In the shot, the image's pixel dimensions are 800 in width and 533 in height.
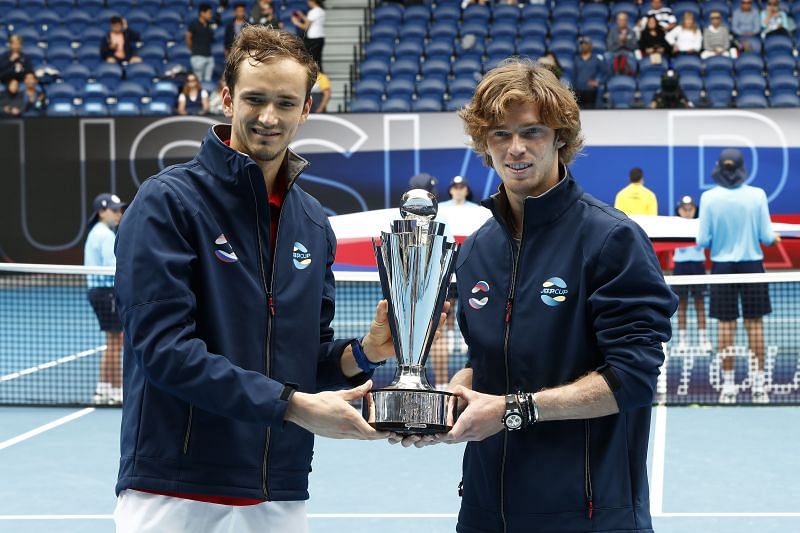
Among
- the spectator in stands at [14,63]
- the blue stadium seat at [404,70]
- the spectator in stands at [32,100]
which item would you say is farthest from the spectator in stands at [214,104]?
the spectator in stands at [14,63]

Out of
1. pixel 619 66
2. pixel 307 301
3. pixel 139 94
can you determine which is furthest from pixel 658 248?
pixel 139 94

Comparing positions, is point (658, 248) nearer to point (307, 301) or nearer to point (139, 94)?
point (307, 301)

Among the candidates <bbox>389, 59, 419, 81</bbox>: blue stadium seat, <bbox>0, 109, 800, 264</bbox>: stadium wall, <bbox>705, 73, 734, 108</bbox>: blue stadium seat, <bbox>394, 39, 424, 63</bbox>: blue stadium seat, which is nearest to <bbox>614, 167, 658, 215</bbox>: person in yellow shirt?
<bbox>0, 109, 800, 264</bbox>: stadium wall

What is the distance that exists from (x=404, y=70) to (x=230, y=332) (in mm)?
16727

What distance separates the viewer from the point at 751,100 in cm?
1800

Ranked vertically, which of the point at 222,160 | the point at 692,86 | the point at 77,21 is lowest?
the point at 222,160

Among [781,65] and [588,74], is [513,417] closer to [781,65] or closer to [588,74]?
[588,74]

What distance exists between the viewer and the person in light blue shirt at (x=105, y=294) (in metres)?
10.5

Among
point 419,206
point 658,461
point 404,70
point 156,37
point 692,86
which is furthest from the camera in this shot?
point 156,37

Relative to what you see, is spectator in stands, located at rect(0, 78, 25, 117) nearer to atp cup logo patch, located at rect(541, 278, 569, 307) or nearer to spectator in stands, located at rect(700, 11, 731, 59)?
spectator in stands, located at rect(700, 11, 731, 59)

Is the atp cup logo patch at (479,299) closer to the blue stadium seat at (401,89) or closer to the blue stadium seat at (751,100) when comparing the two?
the blue stadium seat at (751,100)

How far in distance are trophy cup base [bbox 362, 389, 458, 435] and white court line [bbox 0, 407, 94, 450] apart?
6.55 metres

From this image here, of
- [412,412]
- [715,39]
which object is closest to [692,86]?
[715,39]

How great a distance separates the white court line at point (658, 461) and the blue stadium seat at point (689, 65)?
378 inches
